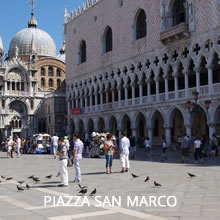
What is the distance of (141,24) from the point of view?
102 feet

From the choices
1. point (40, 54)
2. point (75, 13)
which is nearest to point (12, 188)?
point (75, 13)

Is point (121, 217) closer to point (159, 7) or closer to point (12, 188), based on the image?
point (12, 188)

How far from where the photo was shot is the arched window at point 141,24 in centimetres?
3084

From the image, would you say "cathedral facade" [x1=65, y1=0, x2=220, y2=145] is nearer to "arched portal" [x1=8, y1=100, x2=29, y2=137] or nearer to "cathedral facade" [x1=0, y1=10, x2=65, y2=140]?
"cathedral facade" [x1=0, y1=10, x2=65, y2=140]

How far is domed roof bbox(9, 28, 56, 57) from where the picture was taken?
58.6m

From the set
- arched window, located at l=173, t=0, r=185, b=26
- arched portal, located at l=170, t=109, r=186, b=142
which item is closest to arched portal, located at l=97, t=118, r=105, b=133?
arched portal, located at l=170, t=109, r=186, b=142

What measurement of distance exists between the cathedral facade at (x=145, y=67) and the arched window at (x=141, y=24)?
78mm

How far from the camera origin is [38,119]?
50.0 meters

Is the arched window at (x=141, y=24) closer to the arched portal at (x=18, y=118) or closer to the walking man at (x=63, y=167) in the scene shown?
the walking man at (x=63, y=167)

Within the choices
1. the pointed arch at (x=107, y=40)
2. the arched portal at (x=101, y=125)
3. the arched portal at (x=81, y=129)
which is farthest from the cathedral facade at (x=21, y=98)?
the pointed arch at (x=107, y=40)

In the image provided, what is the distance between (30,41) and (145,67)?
33144 mm

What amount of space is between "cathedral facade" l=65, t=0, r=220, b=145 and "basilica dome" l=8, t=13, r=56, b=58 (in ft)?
56.1

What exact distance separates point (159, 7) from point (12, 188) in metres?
22.1

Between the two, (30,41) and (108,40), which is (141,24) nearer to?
(108,40)
